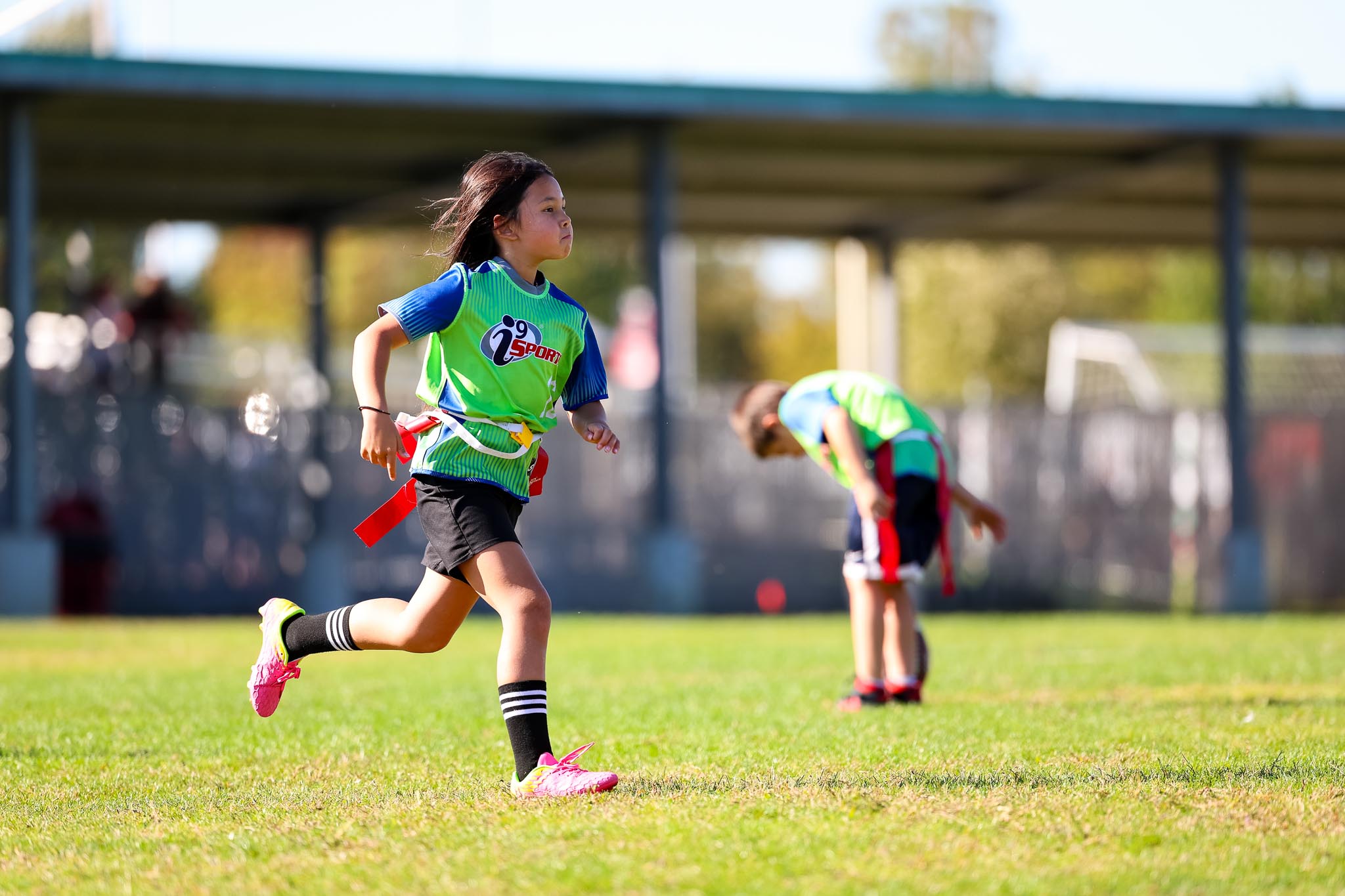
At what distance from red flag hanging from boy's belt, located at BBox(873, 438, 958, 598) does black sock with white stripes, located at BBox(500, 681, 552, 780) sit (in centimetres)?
297

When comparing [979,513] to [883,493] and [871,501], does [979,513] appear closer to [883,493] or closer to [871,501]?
[883,493]

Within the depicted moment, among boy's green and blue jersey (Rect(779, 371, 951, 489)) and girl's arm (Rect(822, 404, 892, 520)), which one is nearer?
girl's arm (Rect(822, 404, 892, 520))

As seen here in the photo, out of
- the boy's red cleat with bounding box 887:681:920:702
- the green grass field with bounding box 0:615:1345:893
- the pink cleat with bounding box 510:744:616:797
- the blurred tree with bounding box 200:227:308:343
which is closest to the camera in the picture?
the green grass field with bounding box 0:615:1345:893

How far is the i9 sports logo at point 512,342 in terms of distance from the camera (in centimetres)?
568

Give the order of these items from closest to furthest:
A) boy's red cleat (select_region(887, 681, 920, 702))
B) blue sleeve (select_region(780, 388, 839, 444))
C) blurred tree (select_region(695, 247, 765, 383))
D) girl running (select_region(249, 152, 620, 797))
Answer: girl running (select_region(249, 152, 620, 797)), blue sleeve (select_region(780, 388, 839, 444)), boy's red cleat (select_region(887, 681, 920, 702)), blurred tree (select_region(695, 247, 765, 383))

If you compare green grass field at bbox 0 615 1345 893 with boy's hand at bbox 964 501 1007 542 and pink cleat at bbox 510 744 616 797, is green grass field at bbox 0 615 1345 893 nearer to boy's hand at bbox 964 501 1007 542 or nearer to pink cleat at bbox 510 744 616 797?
pink cleat at bbox 510 744 616 797

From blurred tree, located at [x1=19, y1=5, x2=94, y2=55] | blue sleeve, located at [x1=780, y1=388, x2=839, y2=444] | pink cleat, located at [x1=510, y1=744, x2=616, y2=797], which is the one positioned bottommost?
pink cleat, located at [x1=510, y1=744, x2=616, y2=797]

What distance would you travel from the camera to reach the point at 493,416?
5.66m

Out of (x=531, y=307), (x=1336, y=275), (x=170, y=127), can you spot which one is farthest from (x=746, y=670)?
(x=1336, y=275)

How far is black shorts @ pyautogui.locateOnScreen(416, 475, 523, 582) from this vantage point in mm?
5570

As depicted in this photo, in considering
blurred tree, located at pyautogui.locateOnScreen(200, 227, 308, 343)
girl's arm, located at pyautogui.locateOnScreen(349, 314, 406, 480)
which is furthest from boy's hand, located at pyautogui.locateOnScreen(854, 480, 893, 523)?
blurred tree, located at pyautogui.locateOnScreen(200, 227, 308, 343)

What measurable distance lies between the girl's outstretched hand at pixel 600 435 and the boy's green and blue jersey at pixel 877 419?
2.51 metres

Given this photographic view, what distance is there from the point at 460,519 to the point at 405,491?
37 centimetres

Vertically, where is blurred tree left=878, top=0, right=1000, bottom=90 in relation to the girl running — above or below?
above
